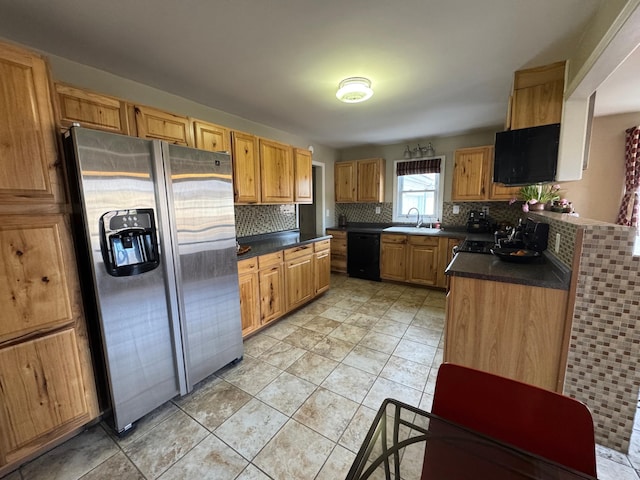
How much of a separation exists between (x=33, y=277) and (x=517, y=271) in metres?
2.75

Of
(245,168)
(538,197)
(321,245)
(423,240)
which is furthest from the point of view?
(423,240)

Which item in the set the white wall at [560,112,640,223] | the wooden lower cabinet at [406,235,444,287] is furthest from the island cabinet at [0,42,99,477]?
the white wall at [560,112,640,223]

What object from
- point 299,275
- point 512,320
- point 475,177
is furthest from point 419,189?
point 512,320

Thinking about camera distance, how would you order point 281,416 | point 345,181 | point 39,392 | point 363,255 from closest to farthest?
point 39,392
point 281,416
point 363,255
point 345,181

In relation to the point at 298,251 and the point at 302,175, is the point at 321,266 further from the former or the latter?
the point at 302,175

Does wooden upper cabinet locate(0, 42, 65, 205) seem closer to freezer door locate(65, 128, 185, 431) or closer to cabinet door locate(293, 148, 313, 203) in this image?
freezer door locate(65, 128, 185, 431)

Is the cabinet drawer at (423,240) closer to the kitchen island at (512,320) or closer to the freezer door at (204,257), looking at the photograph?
the kitchen island at (512,320)

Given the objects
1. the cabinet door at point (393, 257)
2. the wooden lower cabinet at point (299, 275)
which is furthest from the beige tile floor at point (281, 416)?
the cabinet door at point (393, 257)

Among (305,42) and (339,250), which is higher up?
(305,42)

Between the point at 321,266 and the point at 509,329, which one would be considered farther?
the point at 321,266

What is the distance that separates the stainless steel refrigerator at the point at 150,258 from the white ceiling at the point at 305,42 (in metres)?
0.70

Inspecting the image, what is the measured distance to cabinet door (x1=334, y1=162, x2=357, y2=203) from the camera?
4867mm

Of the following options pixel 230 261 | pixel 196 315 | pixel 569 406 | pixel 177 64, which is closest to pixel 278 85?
pixel 177 64

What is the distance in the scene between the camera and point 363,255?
14.6ft
